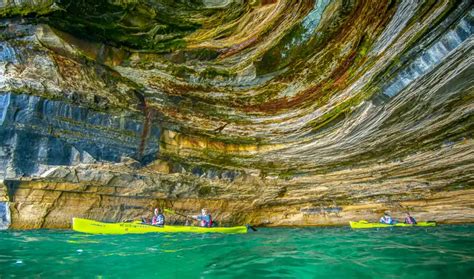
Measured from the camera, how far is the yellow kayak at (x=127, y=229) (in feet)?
35.0

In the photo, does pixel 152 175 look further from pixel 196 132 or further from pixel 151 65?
pixel 151 65

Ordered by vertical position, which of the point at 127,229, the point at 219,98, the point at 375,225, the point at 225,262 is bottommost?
the point at 225,262

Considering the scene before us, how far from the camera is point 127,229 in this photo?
448 inches

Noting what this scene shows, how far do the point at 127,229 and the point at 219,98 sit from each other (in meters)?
6.15

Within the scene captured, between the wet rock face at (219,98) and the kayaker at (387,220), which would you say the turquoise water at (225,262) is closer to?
the wet rock face at (219,98)

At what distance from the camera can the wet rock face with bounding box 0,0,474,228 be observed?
869 cm

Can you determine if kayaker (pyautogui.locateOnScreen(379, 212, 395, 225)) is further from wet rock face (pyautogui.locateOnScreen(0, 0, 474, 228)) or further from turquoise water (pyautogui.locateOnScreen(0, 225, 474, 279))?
turquoise water (pyautogui.locateOnScreen(0, 225, 474, 279))

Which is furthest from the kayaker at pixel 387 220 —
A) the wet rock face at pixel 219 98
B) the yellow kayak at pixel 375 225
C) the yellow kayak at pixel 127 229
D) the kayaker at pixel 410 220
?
the yellow kayak at pixel 127 229

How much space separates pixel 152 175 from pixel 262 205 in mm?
6896

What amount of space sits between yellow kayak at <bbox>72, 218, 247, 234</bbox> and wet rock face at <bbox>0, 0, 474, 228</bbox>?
7.69 ft

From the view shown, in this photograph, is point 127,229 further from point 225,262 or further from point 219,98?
point 225,262

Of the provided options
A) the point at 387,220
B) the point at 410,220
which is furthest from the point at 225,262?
the point at 410,220

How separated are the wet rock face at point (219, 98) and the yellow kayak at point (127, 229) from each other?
2.34 m

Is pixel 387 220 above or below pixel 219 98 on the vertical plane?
below
